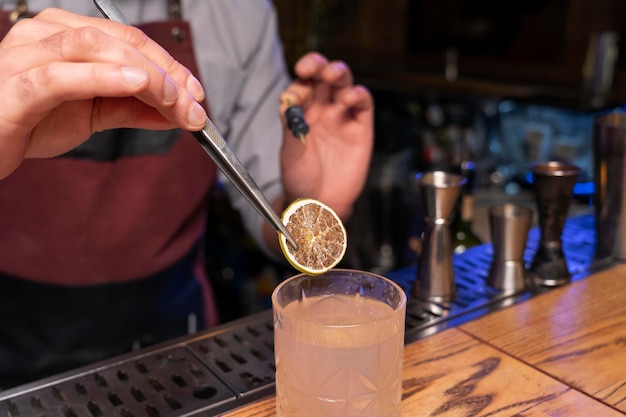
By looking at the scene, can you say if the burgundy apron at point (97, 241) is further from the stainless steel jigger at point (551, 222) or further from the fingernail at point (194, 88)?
Answer: the stainless steel jigger at point (551, 222)

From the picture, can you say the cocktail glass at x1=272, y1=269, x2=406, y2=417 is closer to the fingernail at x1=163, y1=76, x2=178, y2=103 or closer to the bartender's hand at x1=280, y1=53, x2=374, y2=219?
the fingernail at x1=163, y1=76, x2=178, y2=103

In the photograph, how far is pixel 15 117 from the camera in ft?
2.83

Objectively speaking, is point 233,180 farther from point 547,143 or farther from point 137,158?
point 547,143

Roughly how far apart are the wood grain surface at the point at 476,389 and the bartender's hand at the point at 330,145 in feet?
1.86

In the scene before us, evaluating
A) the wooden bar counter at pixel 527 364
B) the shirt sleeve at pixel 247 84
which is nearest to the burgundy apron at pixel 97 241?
the shirt sleeve at pixel 247 84

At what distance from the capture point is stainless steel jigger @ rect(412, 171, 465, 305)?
123cm

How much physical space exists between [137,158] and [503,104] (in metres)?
1.94

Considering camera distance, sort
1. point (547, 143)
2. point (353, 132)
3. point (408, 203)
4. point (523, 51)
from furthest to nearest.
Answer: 1. point (523, 51)
2. point (547, 143)
3. point (408, 203)
4. point (353, 132)

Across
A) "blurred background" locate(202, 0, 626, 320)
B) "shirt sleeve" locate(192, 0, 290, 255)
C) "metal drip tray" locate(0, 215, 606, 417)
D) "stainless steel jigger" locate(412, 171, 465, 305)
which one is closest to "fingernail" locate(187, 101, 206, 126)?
"metal drip tray" locate(0, 215, 606, 417)

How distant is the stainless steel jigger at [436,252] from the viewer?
1226 mm

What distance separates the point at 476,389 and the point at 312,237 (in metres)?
0.31

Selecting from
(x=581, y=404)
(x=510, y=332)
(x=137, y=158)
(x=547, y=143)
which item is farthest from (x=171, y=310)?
(x=547, y=143)

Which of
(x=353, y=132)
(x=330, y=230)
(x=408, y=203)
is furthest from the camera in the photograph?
(x=408, y=203)

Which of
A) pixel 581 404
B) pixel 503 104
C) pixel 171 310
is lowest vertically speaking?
pixel 171 310
